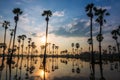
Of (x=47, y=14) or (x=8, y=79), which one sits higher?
(x=47, y=14)

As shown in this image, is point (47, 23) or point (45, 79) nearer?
point (45, 79)

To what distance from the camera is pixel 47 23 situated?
67812 mm

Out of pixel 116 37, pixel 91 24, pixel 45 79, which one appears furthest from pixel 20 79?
pixel 116 37

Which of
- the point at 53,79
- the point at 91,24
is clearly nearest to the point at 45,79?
the point at 53,79

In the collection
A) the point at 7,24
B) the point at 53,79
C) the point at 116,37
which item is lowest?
the point at 53,79

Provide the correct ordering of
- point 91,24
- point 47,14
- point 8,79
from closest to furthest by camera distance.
Answer: point 8,79, point 91,24, point 47,14

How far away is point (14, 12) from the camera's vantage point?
69062 mm

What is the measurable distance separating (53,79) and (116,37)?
56764 mm

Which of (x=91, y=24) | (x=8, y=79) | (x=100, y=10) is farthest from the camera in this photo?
(x=100, y=10)

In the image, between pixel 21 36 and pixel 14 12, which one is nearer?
pixel 14 12

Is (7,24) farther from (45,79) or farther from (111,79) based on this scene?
(111,79)

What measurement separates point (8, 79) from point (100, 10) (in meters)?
42.6

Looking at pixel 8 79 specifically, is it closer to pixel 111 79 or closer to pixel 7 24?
pixel 111 79

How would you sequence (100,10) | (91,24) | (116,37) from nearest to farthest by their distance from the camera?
(91,24) → (100,10) → (116,37)
